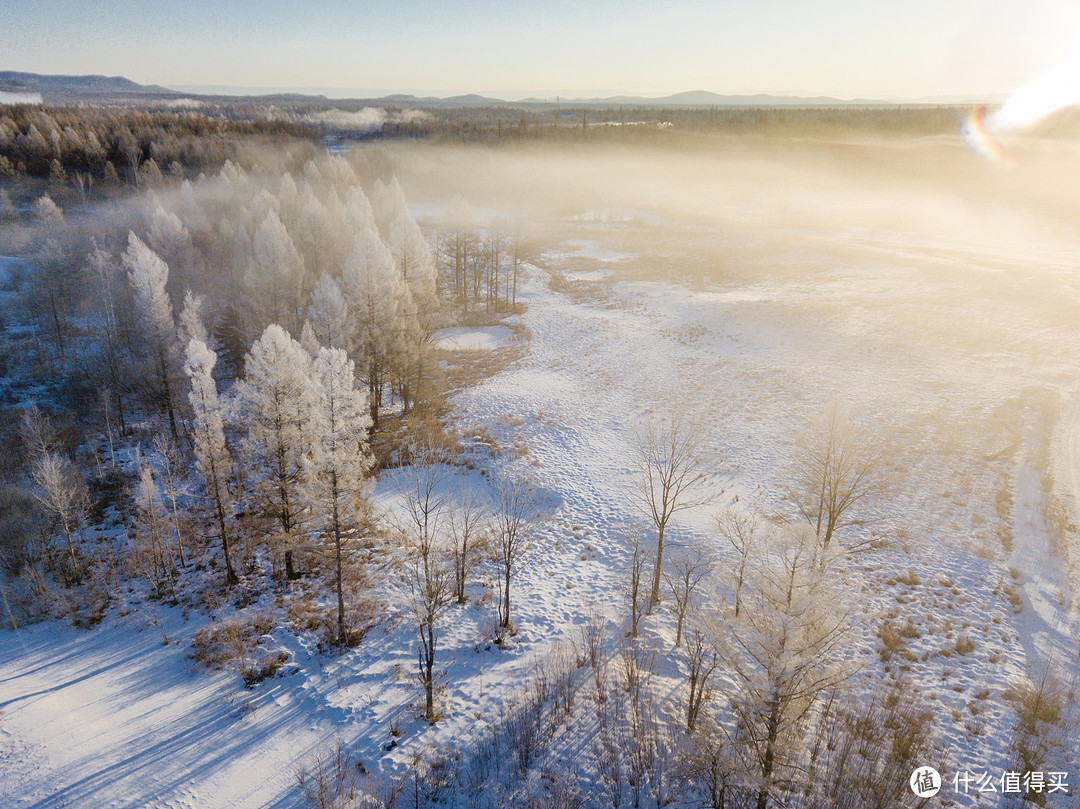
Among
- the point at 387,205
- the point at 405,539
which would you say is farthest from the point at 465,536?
the point at 387,205

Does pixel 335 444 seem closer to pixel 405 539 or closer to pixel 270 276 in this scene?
pixel 405 539

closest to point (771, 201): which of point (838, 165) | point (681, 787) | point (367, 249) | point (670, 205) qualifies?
point (670, 205)

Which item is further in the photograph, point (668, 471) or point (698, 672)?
point (668, 471)

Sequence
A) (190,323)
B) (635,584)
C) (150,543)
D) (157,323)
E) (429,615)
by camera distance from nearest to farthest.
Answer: (429,615) → (635,584) → (150,543) → (157,323) → (190,323)

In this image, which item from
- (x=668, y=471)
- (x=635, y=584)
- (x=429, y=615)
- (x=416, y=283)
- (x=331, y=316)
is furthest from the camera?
(x=416, y=283)

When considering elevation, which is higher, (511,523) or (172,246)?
(172,246)

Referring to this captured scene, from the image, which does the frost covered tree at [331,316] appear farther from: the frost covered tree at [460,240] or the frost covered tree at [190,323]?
the frost covered tree at [460,240]
